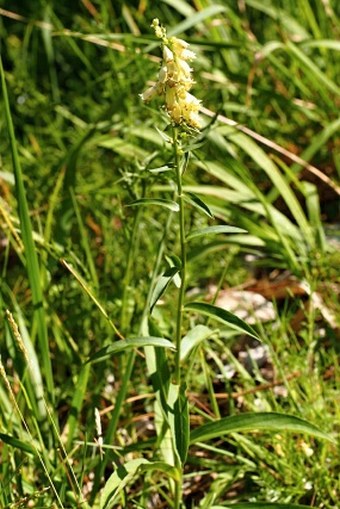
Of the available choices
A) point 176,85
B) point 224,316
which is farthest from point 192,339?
point 176,85

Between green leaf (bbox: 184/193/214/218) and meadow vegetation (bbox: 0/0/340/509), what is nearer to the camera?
green leaf (bbox: 184/193/214/218)

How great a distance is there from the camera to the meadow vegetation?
1978 millimetres

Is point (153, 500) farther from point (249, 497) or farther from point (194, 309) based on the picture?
point (194, 309)

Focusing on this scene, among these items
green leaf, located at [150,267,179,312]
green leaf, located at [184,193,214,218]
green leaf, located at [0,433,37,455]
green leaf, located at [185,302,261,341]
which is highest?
green leaf, located at [184,193,214,218]

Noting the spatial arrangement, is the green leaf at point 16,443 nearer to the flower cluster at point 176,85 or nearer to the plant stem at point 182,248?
the plant stem at point 182,248

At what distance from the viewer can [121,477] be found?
1873 mm

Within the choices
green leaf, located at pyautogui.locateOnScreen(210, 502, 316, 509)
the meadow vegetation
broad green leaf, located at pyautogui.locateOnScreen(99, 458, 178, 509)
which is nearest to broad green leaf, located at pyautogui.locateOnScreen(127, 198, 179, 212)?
the meadow vegetation

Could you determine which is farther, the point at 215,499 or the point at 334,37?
the point at 334,37

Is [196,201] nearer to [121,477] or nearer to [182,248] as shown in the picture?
[182,248]

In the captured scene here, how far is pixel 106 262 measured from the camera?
8.70ft

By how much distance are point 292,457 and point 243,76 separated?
1525 millimetres

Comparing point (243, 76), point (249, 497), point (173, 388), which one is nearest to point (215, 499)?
point (249, 497)

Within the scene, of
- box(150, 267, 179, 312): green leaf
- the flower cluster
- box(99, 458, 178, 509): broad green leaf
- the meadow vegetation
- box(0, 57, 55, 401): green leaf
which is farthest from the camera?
box(0, 57, 55, 401): green leaf

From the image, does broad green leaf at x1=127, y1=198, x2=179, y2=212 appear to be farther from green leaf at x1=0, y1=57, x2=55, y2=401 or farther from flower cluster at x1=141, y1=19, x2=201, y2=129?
green leaf at x1=0, y1=57, x2=55, y2=401
